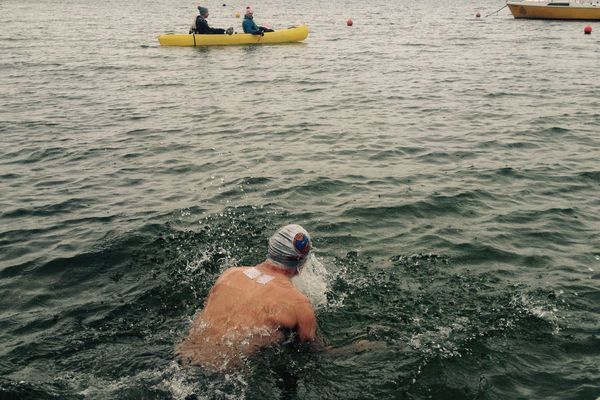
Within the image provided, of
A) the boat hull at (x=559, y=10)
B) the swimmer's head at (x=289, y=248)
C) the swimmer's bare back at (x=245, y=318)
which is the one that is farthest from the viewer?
the boat hull at (x=559, y=10)

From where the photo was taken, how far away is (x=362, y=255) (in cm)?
794

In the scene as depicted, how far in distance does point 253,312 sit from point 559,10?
45.5 metres

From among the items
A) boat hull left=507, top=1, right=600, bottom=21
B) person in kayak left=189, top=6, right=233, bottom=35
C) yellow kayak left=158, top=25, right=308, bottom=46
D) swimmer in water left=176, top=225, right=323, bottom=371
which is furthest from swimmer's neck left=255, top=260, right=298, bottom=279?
boat hull left=507, top=1, right=600, bottom=21

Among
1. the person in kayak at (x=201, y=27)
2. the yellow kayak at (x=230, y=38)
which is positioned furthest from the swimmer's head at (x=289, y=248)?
the person in kayak at (x=201, y=27)

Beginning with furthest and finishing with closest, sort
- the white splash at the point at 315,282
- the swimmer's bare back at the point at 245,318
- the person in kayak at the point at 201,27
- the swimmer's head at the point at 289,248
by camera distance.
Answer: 1. the person in kayak at the point at 201,27
2. the white splash at the point at 315,282
3. the swimmer's head at the point at 289,248
4. the swimmer's bare back at the point at 245,318

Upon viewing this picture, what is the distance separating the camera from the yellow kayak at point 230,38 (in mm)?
30000

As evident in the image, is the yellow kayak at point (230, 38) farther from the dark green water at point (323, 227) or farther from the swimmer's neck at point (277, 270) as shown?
the swimmer's neck at point (277, 270)

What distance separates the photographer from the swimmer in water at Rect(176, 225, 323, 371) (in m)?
4.77

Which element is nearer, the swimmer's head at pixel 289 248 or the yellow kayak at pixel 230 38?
the swimmer's head at pixel 289 248

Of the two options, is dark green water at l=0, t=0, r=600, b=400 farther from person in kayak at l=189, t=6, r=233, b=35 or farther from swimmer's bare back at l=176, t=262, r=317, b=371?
person in kayak at l=189, t=6, r=233, b=35

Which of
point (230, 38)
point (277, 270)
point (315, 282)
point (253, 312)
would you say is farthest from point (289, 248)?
point (230, 38)

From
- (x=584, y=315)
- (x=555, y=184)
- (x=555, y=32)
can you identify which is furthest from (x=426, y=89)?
(x=555, y=32)

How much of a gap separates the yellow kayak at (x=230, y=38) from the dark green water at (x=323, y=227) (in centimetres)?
1047

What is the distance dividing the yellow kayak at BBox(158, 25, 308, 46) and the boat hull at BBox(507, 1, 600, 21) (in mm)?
23123
